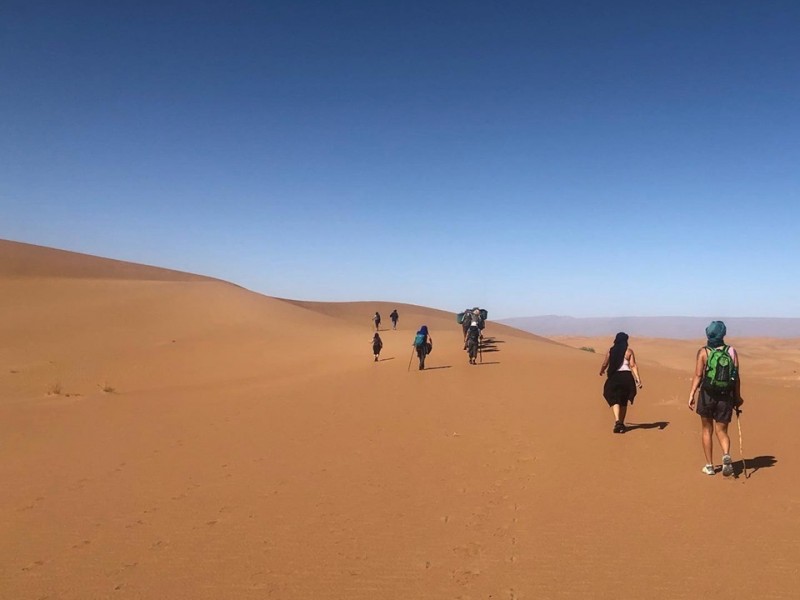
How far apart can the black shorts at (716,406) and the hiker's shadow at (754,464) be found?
0.65 meters

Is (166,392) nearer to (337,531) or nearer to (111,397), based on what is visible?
(111,397)

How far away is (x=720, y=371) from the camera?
6.40 m

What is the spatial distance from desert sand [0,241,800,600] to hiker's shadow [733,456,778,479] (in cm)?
6

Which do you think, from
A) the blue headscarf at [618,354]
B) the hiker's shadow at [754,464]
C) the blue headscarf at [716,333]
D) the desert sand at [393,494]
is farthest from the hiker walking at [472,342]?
the blue headscarf at [716,333]

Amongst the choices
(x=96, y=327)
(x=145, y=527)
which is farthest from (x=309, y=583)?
(x=96, y=327)

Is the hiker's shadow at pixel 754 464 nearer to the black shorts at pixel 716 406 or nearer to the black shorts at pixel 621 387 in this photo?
the black shorts at pixel 716 406

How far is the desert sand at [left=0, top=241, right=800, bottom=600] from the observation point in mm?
4230

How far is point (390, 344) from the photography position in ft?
98.7

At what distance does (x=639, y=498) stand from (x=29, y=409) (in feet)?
44.6

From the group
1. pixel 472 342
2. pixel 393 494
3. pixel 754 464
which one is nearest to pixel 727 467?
pixel 754 464

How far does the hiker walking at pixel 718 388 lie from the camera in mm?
6383

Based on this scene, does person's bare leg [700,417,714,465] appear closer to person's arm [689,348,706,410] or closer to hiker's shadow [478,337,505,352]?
person's arm [689,348,706,410]

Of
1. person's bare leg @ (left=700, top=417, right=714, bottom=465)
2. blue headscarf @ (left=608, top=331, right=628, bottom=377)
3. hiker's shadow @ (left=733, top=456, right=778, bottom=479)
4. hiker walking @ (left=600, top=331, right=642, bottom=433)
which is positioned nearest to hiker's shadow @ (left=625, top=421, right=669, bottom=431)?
hiker walking @ (left=600, top=331, right=642, bottom=433)

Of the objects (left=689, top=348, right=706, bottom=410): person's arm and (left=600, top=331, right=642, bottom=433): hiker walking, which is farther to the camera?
(left=600, top=331, right=642, bottom=433): hiker walking
